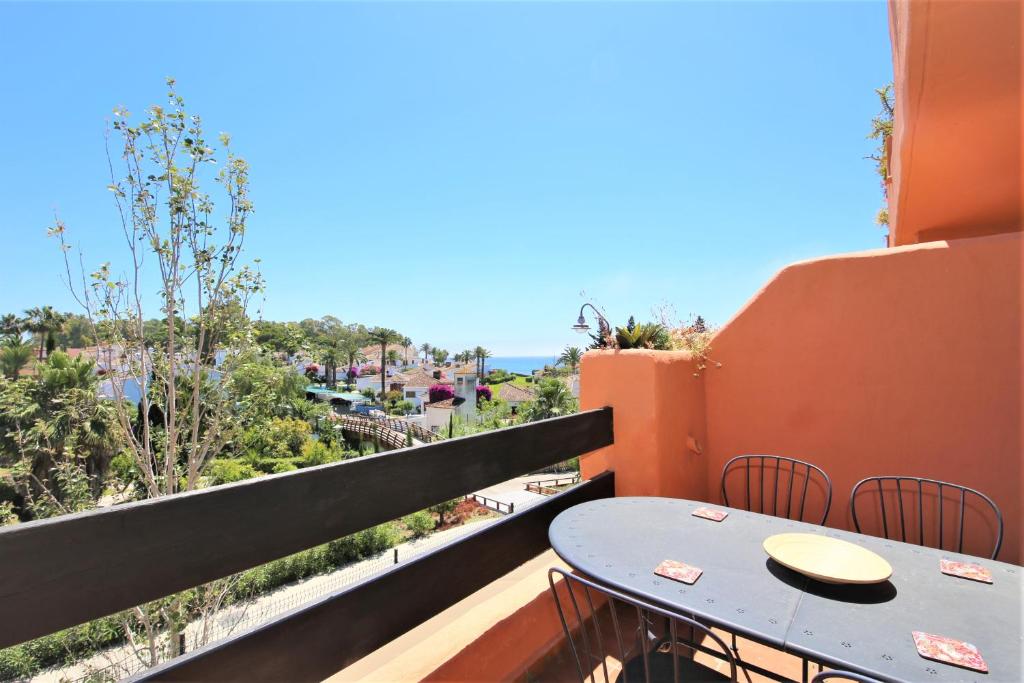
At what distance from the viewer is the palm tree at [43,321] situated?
82.1ft

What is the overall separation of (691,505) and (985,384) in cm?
170

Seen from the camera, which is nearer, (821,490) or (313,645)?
(313,645)

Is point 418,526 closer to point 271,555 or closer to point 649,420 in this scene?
point 649,420

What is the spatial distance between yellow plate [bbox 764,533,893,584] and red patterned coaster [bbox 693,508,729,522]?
10.3 inches

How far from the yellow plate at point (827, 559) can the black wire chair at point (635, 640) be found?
369mm

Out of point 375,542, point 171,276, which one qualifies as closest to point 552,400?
point 375,542

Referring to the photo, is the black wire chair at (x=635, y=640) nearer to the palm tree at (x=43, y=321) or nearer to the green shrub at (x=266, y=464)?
the green shrub at (x=266, y=464)

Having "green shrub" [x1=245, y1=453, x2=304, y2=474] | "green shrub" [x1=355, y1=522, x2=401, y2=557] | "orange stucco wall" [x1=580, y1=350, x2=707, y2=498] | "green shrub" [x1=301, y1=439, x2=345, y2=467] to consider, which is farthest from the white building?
"orange stucco wall" [x1=580, y1=350, x2=707, y2=498]

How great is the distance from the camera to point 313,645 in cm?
121

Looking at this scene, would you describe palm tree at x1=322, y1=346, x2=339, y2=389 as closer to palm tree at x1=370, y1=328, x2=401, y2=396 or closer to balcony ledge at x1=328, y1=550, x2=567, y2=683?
palm tree at x1=370, y1=328, x2=401, y2=396

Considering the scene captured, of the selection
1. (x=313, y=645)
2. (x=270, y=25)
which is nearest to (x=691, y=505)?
(x=313, y=645)

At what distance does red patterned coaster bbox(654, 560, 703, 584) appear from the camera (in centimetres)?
136

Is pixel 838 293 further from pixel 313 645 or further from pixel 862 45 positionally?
pixel 862 45

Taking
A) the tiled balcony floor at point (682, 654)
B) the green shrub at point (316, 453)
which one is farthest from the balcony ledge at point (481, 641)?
the green shrub at point (316, 453)
